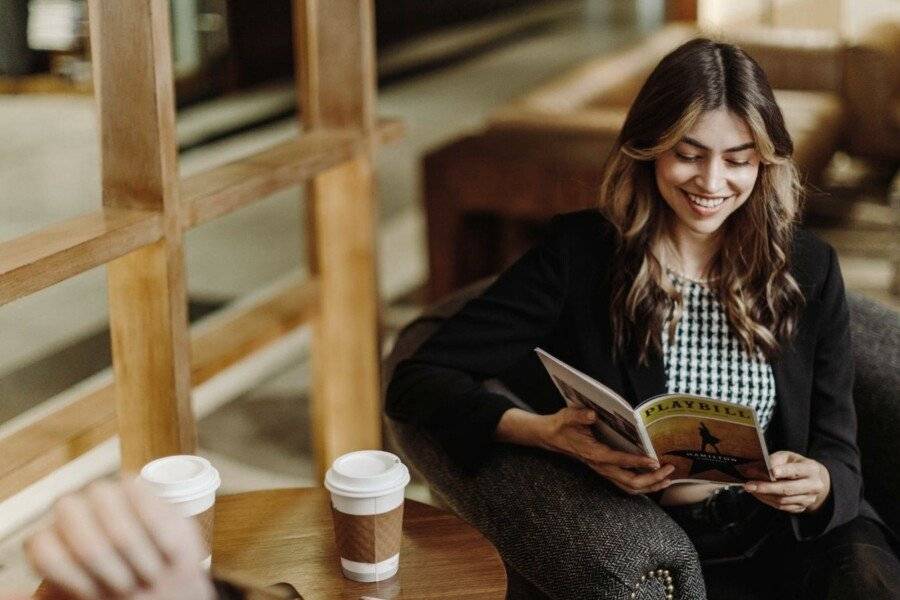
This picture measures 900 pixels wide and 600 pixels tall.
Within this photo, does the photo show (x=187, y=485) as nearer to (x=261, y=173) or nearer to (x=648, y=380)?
(x=648, y=380)

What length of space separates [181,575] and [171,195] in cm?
124

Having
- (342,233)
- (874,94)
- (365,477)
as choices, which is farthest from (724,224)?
(874,94)

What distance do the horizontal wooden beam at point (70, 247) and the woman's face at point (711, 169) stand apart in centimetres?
92

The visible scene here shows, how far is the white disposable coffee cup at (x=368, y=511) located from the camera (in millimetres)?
1503

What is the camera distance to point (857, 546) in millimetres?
1884

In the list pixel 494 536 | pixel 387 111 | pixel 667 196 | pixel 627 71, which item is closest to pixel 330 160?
pixel 667 196

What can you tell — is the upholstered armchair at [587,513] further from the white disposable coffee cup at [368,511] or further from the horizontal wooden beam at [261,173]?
the horizontal wooden beam at [261,173]

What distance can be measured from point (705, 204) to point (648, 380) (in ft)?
1.05

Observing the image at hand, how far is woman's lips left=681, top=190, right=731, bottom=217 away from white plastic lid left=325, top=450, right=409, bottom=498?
0.71 m

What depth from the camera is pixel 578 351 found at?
204 centimetres

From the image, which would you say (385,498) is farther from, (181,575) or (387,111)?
(387,111)

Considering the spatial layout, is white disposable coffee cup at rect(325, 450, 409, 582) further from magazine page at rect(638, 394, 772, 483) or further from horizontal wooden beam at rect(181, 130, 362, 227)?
horizontal wooden beam at rect(181, 130, 362, 227)

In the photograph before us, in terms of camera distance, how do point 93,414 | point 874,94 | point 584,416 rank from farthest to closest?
point 874,94 < point 93,414 < point 584,416

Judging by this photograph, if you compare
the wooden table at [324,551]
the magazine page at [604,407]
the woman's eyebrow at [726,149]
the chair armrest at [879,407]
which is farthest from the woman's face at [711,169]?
the wooden table at [324,551]
